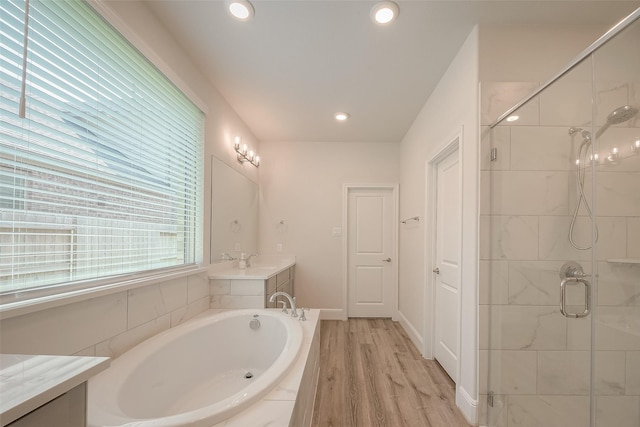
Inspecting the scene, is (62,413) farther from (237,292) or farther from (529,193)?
(529,193)

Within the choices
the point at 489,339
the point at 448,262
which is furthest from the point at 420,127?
the point at 489,339

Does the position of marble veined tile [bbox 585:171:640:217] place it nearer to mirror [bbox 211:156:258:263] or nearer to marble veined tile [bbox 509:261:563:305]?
marble veined tile [bbox 509:261:563:305]

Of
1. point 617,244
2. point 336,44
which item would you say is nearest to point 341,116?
point 336,44

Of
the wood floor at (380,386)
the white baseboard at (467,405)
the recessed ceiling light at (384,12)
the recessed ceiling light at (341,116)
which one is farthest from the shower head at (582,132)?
the recessed ceiling light at (341,116)

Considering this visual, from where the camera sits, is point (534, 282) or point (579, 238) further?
point (534, 282)

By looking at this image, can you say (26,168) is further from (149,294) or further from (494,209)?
(494,209)

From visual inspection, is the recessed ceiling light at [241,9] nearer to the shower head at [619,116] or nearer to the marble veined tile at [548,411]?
the shower head at [619,116]

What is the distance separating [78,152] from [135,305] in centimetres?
84

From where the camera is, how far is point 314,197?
3.85 meters

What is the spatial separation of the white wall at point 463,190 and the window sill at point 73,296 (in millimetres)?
1948

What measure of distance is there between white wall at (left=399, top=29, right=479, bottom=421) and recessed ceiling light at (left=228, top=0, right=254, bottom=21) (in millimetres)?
1391

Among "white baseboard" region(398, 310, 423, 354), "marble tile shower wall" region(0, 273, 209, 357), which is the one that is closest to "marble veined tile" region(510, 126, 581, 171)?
"white baseboard" region(398, 310, 423, 354)

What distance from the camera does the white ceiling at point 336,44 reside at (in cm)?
156

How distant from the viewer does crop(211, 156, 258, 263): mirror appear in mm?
2494
